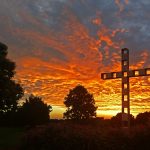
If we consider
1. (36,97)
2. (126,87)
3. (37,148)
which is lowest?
(37,148)

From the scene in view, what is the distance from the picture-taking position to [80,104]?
81.0 meters

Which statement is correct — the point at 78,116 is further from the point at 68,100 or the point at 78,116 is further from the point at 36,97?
the point at 36,97

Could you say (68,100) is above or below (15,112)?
above

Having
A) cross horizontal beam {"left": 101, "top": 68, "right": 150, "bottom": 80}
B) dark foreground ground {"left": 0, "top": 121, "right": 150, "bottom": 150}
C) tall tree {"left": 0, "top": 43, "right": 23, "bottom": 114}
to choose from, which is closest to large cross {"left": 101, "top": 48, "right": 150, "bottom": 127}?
cross horizontal beam {"left": 101, "top": 68, "right": 150, "bottom": 80}

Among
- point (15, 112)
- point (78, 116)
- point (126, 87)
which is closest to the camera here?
point (126, 87)

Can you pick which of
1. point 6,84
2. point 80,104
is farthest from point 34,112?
point 80,104

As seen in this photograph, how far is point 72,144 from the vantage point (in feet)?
66.2

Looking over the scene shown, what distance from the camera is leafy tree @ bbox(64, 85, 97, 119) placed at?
80125 mm

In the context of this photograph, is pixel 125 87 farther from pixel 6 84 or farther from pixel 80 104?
pixel 80 104

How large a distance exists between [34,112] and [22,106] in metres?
2.85

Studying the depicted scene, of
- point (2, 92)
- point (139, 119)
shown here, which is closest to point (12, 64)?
point (2, 92)

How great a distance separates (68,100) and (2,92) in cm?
3157

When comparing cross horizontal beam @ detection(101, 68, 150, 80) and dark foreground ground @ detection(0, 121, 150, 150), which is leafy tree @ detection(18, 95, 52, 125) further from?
dark foreground ground @ detection(0, 121, 150, 150)

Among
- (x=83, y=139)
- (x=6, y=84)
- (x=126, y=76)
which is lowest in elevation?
(x=83, y=139)
